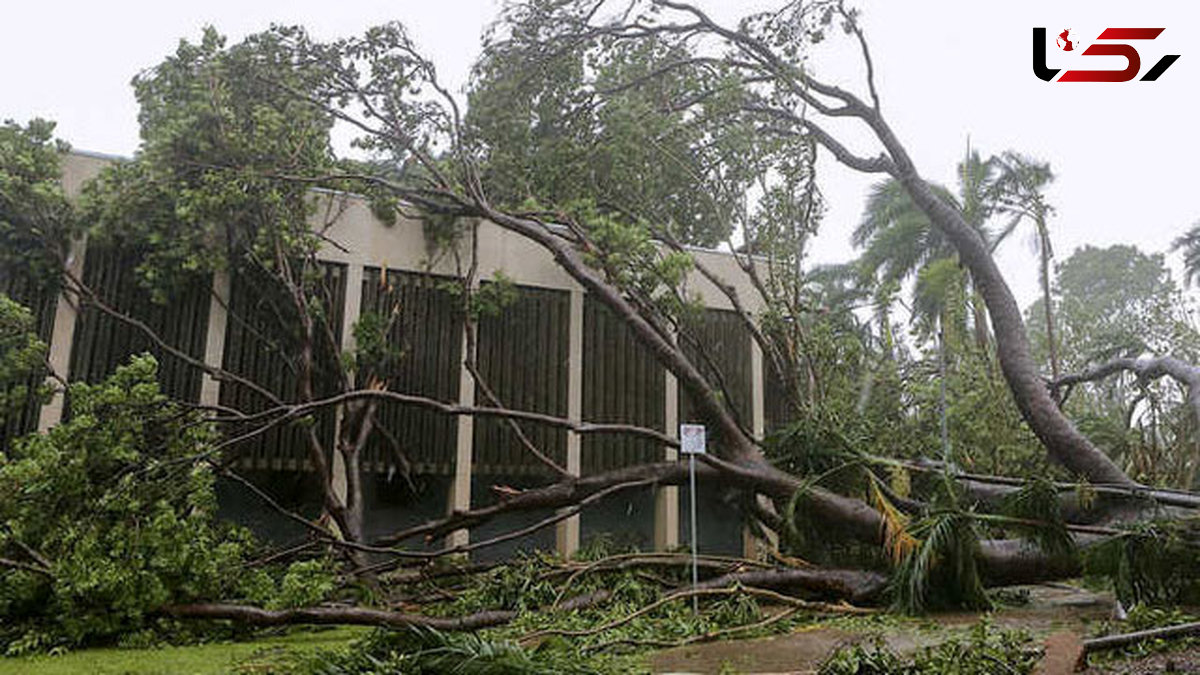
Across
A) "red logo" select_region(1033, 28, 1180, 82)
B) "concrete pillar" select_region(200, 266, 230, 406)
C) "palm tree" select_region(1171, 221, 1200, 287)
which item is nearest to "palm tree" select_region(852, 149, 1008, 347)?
"palm tree" select_region(1171, 221, 1200, 287)

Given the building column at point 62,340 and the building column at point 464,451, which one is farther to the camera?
the building column at point 464,451

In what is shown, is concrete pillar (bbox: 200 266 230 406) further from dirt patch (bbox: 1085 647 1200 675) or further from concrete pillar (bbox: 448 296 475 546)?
dirt patch (bbox: 1085 647 1200 675)

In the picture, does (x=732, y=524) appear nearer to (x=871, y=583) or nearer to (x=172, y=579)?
(x=871, y=583)

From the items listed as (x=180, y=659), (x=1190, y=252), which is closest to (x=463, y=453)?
(x=180, y=659)

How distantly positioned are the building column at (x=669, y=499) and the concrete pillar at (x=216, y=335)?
5.65 m

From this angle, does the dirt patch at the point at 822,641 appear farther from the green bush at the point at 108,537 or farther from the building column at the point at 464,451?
the building column at the point at 464,451

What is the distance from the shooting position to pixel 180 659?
19.7 ft

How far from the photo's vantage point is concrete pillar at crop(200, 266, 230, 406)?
10617mm

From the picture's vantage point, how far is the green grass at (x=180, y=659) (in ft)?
18.2

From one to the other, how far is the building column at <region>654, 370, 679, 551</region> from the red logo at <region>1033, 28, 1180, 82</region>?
6.51m

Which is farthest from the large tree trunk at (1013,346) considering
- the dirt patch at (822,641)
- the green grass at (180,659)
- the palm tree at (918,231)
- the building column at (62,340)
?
the building column at (62,340)

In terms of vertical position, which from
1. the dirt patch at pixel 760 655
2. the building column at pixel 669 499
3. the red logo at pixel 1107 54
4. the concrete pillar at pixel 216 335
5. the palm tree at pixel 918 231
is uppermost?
the palm tree at pixel 918 231

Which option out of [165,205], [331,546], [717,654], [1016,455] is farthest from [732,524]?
[165,205]

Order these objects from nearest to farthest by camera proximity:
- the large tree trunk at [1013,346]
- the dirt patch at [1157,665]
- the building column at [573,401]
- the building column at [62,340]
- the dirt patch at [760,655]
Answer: the dirt patch at [1157,665] → the dirt patch at [760,655] → the large tree trunk at [1013,346] → the building column at [62,340] → the building column at [573,401]
